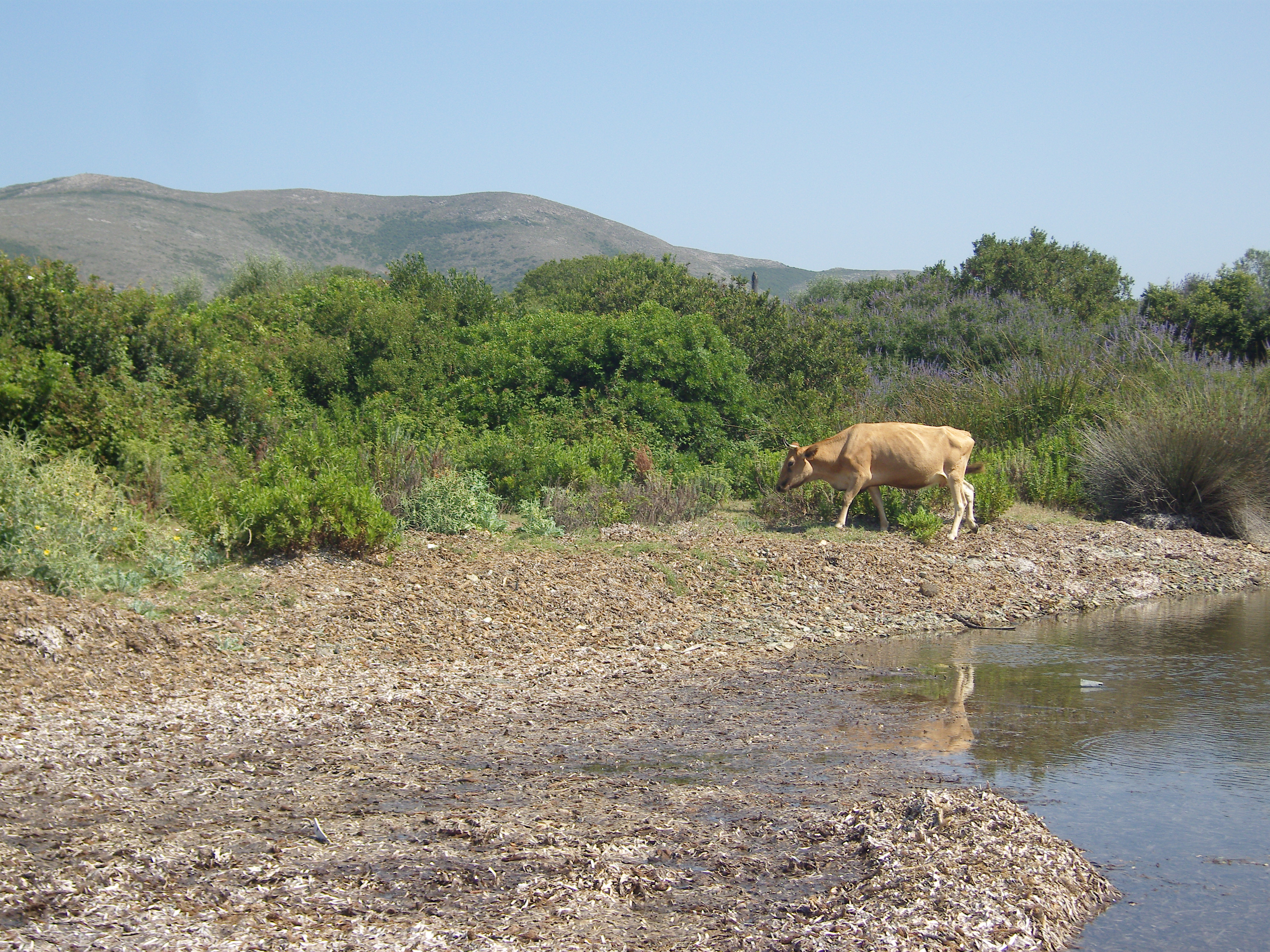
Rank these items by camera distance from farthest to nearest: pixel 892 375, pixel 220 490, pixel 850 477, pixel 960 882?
pixel 892 375, pixel 850 477, pixel 220 490, pixel 960 882

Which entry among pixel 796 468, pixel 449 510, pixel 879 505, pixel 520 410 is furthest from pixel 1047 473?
pixel 449 510

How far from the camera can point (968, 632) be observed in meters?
10.4

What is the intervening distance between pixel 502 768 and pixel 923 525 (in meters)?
8.46

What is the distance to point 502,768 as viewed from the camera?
19.4ft

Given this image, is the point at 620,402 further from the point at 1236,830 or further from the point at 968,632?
the point at 1236,830

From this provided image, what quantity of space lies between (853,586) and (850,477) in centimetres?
284

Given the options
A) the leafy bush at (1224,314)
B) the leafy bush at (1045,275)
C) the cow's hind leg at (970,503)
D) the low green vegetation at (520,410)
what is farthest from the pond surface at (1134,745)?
the leafy bush at (1045,275)

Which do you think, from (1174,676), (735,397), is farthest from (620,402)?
(1174,676)

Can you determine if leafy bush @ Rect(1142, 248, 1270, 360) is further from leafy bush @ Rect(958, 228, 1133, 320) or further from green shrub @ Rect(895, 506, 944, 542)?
green shrub @ Rect(895, 506, 944, 542)

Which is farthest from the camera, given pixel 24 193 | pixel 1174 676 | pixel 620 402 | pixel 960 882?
pixel 24 193

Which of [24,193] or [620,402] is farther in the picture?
[24,193]

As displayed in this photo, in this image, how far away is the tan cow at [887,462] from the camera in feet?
43.9

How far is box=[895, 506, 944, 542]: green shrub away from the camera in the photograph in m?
12.9

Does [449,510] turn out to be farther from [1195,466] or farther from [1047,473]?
[1195,466]
